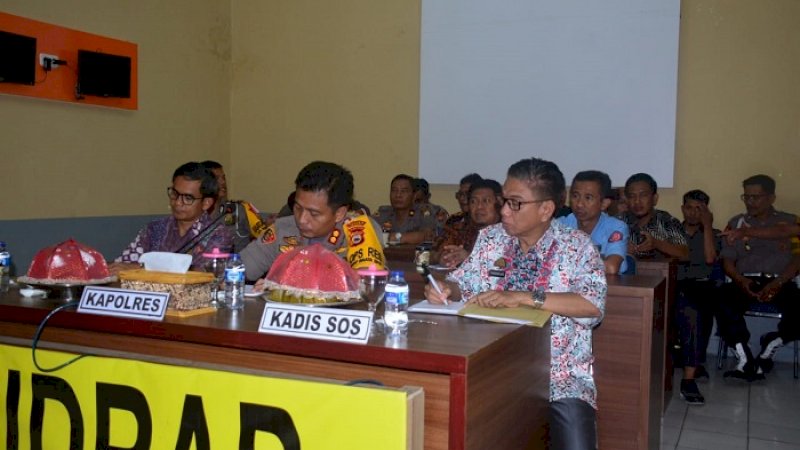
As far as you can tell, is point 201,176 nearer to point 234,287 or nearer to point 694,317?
point 234,287

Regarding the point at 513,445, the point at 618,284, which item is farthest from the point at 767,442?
the point at 513,445

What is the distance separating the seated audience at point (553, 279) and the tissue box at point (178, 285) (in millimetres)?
556

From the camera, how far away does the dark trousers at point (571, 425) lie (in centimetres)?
Answer: 184

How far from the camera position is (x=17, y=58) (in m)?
4.46

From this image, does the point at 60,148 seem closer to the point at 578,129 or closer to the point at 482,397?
the point at 578,129

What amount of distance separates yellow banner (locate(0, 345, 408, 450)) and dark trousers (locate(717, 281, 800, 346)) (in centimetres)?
377

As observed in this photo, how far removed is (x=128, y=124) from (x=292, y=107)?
159 centimetres

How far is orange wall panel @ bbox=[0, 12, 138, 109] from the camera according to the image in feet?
14.9

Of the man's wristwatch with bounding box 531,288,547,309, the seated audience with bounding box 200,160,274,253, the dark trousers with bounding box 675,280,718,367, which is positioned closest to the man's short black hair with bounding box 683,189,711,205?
the dark trousers with bounding box 675,280,718,367

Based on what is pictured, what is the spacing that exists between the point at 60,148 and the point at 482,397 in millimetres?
4481

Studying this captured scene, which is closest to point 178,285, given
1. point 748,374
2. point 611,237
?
point 611,237

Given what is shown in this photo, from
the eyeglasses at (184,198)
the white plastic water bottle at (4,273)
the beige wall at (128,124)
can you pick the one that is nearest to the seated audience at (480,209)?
the eyeglasses at (184,198)

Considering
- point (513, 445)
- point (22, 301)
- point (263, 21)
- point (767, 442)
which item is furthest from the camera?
point (263, 21)

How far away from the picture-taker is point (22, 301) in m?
1.79
